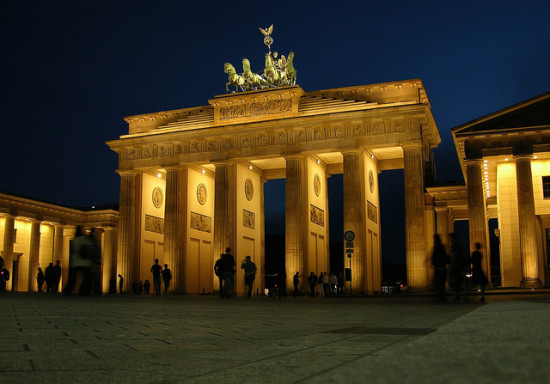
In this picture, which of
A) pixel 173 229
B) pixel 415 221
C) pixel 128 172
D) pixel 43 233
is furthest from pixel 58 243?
pixel 415 221

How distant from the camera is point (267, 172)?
49.2 metres

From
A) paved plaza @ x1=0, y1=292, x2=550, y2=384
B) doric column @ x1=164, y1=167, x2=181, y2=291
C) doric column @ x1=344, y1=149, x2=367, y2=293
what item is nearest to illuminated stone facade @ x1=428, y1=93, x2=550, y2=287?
doric column @ x1=344, y1=149, x2=367, y2=293

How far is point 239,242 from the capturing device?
43531 millimetres

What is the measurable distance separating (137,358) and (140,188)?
145 ft

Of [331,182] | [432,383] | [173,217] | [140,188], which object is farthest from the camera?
[331,182]

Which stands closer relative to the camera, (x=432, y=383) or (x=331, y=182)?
(x=432, y=383)

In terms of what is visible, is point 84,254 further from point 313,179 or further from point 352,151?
point 313,179

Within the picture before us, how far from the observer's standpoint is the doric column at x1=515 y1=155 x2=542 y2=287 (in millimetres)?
29078

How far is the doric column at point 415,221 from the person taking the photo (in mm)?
37625

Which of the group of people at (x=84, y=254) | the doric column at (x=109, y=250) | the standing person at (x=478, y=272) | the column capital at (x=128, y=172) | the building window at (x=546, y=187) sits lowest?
the standing person at (x=478, y=272)

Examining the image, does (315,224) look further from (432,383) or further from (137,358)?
(432,383)

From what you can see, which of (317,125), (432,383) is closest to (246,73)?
(317,125)

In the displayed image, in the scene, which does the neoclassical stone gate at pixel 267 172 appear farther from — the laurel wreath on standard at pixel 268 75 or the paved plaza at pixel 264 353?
the paved plaza at pixel 264 353

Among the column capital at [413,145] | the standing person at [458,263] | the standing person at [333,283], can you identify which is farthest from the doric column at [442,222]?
the standing person at [458,263]
